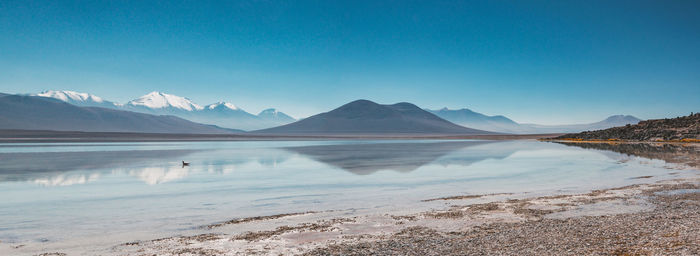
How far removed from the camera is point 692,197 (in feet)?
37.2

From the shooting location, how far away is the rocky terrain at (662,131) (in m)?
52.0

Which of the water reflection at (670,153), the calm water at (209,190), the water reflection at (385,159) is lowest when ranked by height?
the calm water at (209,190)

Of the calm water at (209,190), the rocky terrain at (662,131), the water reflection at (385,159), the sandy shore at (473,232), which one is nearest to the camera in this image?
the sandy shore at (473,232)

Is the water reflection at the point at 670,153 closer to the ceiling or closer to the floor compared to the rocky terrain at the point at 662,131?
closer to the floor

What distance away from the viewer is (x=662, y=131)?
55812mm

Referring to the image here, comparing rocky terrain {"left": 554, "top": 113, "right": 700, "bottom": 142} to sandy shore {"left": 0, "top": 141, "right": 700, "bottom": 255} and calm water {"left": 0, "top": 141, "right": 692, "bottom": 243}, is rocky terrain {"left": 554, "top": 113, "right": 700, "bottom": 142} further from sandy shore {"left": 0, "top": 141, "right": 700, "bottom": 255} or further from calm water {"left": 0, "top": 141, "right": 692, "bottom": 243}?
sandy shore {"left": 0, "top": 141, "right": 700, "bottom": 255}

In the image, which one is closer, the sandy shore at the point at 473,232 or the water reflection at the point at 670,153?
the sandy shore at the point at 473,232

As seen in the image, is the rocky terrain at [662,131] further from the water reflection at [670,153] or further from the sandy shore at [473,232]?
the sandy shore at [473,232]

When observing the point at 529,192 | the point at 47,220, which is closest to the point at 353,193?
the point at 529,192

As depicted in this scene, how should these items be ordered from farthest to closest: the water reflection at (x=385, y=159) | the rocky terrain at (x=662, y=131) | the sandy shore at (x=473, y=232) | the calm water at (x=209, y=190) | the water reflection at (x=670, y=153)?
the rocky terrain at (x=662, y=131), the water reflection at (x=670, y=153), the water reflection at (x=385, y=159), the calm water at (x=209, y=190), the sandy shore at (x=473, y=232)

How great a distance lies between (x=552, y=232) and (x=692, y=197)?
643 centimetres

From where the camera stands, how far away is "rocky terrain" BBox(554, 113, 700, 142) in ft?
171

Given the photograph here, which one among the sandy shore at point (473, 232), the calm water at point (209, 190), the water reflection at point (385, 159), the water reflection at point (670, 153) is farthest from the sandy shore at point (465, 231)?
the water reflection at point (670, 153)

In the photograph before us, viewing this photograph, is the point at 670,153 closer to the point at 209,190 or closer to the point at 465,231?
the point at 465,231
